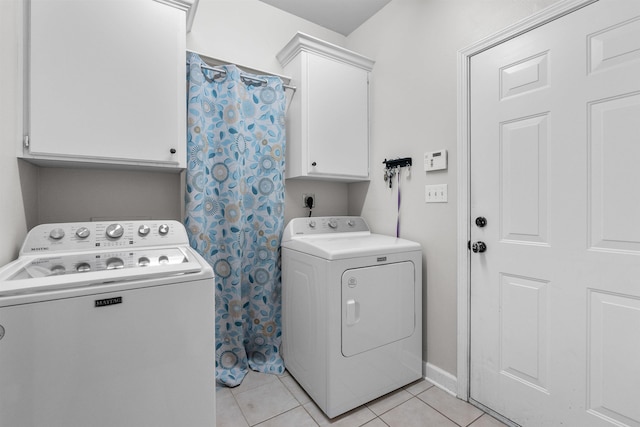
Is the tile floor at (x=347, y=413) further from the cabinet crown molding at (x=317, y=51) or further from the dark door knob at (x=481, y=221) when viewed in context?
the cabinet crown molding at (x=317, y=51)

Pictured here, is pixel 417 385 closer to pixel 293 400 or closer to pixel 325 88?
pixel 293 400

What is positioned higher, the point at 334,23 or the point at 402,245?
the point at 334,23

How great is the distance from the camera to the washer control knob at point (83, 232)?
144 cm

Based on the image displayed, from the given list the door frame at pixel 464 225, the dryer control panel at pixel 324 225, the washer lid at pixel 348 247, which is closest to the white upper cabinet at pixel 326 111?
the dryer control panel at pixel 324 225

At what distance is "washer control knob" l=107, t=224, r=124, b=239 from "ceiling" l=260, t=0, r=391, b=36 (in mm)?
1983

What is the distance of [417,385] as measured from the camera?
1.89 m

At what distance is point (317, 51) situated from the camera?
2.14 metres

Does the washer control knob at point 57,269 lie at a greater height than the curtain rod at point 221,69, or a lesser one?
lesser

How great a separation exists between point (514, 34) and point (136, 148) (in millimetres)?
2058

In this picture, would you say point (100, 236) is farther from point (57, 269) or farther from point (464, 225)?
point (464, 225)

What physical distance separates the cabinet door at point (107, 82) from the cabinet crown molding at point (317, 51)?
783 millimetres

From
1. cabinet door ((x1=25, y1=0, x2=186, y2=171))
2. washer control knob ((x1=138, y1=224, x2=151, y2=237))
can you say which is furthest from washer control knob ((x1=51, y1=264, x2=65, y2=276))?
cabinet door ((x1=25, y1=0, x2=186, y2=171))

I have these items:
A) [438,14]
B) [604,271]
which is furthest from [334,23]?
[604,271]

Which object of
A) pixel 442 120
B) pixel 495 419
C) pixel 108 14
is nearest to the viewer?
pixel 108 14
